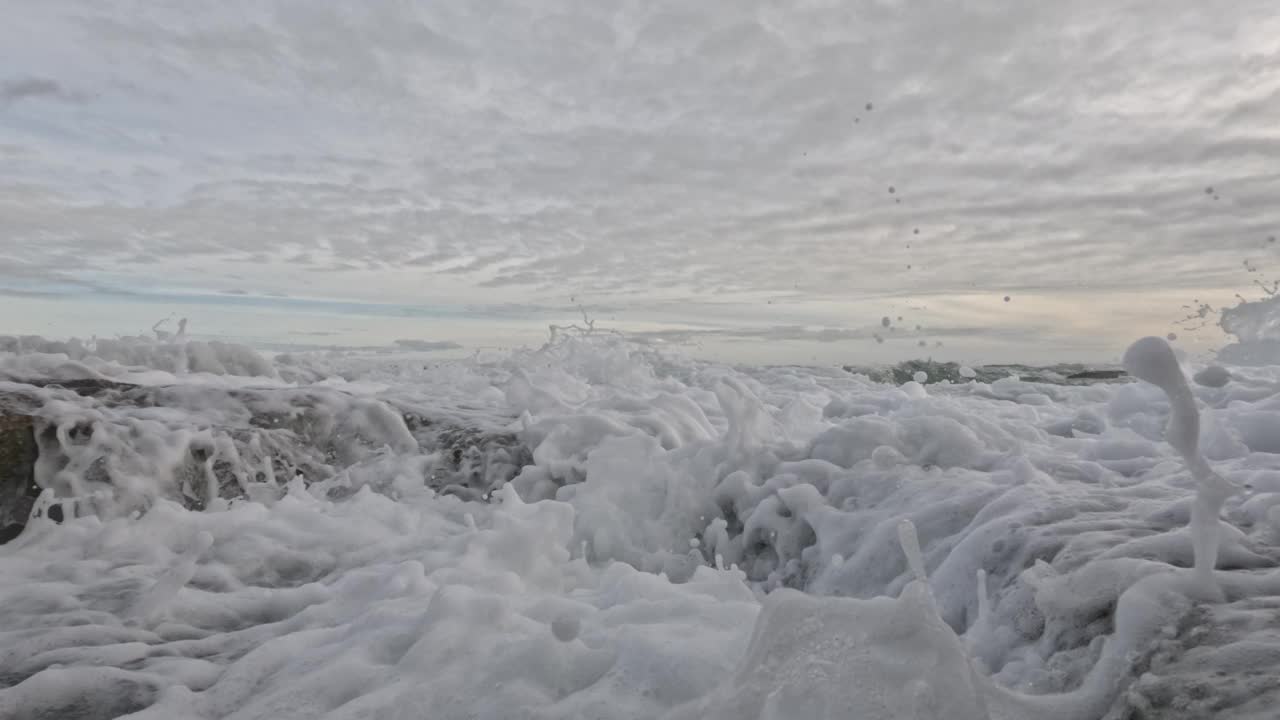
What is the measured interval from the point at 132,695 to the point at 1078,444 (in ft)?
18.6

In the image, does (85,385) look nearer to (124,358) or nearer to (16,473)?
(16,473)

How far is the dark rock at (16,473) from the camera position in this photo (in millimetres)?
5168

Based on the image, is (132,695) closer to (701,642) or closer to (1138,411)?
(701,642)

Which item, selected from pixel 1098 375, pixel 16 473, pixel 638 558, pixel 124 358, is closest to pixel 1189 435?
pixel 638 558

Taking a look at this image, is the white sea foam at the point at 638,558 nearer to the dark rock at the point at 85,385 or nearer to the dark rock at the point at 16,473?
the dark rock at the point at 16,473

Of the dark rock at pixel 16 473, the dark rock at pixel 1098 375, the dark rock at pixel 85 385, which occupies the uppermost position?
the dark rock at pixel 1098 375

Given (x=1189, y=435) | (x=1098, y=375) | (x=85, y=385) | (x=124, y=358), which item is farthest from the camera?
(x=1098, y=375)

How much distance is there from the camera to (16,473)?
5.38 metres

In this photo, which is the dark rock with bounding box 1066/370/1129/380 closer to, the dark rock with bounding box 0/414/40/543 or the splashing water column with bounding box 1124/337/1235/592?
the splashing water column with bounding box 1124/337/1235/592

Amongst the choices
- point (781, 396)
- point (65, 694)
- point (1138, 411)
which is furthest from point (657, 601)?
point (781, 396)

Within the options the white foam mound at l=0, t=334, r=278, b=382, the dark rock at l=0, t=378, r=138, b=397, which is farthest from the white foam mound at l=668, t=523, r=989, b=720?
the white foam mound at l=0, t=334, r=278, b=382

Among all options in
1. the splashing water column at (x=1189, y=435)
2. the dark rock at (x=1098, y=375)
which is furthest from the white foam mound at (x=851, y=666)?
the dark rock at (x=1098, y=375)

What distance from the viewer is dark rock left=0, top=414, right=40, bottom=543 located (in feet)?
17.0

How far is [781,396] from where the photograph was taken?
35.1 feet
